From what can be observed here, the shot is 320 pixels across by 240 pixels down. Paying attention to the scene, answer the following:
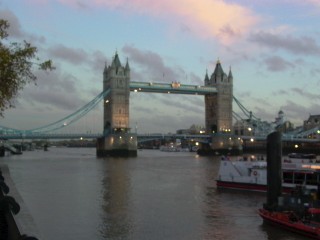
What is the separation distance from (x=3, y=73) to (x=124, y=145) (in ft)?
264

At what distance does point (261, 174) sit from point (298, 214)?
12607 mm

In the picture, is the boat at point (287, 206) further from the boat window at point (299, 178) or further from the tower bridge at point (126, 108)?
the tower bridge at point (126, 108)

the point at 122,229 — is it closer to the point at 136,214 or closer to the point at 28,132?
the point at 136,214

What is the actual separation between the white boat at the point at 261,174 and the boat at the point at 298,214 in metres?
6.93

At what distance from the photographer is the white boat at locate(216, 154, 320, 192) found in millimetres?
27325

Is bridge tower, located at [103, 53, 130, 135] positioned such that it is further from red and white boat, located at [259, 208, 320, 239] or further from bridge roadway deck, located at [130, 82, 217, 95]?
red and white boat, located at [259, 208, 320, 239]

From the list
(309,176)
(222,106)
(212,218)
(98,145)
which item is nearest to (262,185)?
(309,176)

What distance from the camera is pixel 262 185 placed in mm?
29703

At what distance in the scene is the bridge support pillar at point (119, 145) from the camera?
91500mm

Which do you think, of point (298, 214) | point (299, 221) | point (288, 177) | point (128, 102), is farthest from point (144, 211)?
point (128, 102)

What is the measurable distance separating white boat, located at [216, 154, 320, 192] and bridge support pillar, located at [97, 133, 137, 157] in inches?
2320

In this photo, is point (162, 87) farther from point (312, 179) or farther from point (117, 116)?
point (312, 179)

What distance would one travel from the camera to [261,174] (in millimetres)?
30234

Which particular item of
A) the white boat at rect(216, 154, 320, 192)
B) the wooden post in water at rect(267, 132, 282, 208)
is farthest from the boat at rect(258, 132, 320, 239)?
the white boat at rect(216, 154, 320, 192)
